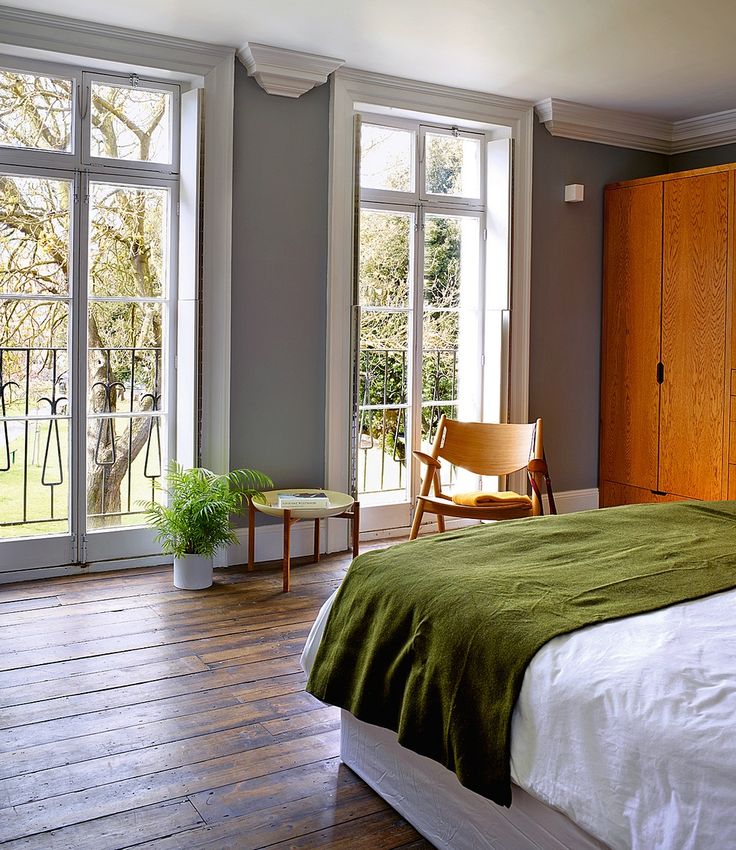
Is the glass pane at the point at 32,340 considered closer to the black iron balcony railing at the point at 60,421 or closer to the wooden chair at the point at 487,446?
the black iron balcony railing at the point at 60,421

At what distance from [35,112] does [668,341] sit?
373 centimetres

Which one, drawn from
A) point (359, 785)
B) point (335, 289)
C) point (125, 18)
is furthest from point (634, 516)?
point (125, 18)

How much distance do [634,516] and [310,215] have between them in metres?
2.50

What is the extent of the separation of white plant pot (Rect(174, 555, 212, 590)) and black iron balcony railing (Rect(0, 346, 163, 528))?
0.56m

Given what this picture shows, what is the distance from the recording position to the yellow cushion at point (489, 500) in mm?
4582

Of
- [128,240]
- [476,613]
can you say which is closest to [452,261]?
[128,240]

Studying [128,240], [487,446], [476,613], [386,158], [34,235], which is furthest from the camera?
[386,158]

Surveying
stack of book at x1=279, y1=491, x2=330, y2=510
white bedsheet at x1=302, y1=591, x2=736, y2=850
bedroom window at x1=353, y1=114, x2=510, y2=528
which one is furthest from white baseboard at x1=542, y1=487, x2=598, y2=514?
white bedsheet at x1=302, y1=591, x2=736, y2=850

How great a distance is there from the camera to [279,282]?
15.2 ft

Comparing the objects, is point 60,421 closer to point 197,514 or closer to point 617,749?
point 197,514

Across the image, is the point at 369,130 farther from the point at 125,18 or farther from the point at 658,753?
the point at 658,753

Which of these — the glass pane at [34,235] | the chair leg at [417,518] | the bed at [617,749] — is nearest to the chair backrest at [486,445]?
the chair leg at [417,518]

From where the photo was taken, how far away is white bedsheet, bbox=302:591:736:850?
142 cm

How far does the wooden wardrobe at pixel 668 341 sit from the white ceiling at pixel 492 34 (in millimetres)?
707
